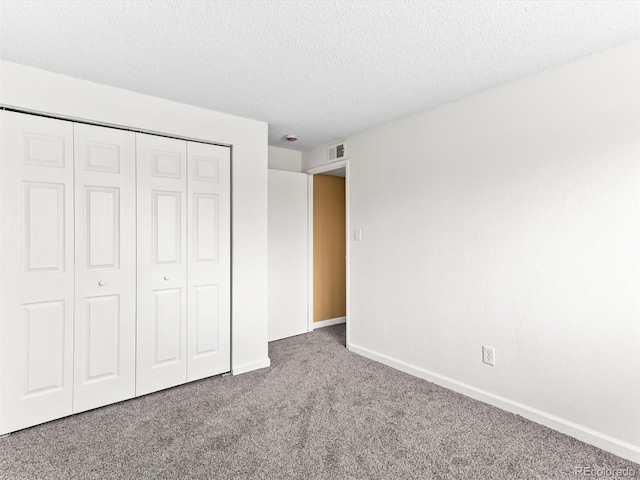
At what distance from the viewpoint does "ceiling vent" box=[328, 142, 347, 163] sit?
151 inches

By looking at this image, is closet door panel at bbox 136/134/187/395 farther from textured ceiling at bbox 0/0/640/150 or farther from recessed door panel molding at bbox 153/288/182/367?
textured ceiling at bbox 0/0/640/150

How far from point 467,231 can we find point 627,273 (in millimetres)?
981

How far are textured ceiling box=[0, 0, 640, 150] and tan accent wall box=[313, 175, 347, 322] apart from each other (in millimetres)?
2027

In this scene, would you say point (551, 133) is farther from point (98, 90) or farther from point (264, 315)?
point (98, 90)

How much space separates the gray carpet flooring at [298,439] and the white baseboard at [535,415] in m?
0.05

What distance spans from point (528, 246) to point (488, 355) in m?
0.85

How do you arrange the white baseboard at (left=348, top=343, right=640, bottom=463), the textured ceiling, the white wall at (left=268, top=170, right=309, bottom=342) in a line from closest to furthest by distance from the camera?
the textured ceiling → the white baseboard at (left=348, top=343, right=640, bottom=463) → the white wall at (left=268, top=170, right=309, bottom=342)

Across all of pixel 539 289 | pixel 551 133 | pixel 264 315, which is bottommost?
pixel 264 315

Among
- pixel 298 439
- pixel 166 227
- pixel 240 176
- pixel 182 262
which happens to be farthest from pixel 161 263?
pixel 298 439

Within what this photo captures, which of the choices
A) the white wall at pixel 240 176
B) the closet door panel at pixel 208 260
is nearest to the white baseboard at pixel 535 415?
the white wall at pixel 240 176

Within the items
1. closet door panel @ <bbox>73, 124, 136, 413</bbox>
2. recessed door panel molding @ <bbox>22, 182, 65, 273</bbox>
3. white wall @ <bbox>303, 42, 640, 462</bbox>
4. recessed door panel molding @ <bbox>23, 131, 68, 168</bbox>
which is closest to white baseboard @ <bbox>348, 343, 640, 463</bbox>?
white wall @ <bbox>303, 42, 640, 462</bbox>

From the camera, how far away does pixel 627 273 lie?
1.96 m

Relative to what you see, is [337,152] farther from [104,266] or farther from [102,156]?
[104,266]

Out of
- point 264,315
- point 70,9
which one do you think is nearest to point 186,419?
point 264,315
